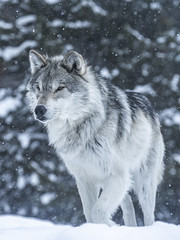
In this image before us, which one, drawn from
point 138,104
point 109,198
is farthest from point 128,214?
point 138,104

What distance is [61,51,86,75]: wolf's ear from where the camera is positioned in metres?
4.10

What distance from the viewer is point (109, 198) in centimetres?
393

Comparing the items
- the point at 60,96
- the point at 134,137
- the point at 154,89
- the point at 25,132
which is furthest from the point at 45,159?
the point at 60,96

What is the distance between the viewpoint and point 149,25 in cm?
716

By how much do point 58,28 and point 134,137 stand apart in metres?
3.15

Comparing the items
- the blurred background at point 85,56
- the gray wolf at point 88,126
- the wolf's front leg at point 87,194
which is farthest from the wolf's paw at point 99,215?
the blurred background at point 85,56

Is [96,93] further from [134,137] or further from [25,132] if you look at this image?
[25,132]

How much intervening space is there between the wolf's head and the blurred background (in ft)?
8.75

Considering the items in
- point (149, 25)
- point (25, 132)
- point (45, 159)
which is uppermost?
point (149, 25)

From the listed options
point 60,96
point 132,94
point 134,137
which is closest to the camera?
point 60,96

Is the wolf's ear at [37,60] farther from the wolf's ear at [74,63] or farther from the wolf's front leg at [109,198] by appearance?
the wolf's front leg at [109,198]

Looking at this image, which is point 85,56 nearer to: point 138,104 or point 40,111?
point 138,104

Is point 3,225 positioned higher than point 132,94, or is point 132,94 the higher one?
point 132,94

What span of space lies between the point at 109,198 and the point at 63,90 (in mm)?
1052
